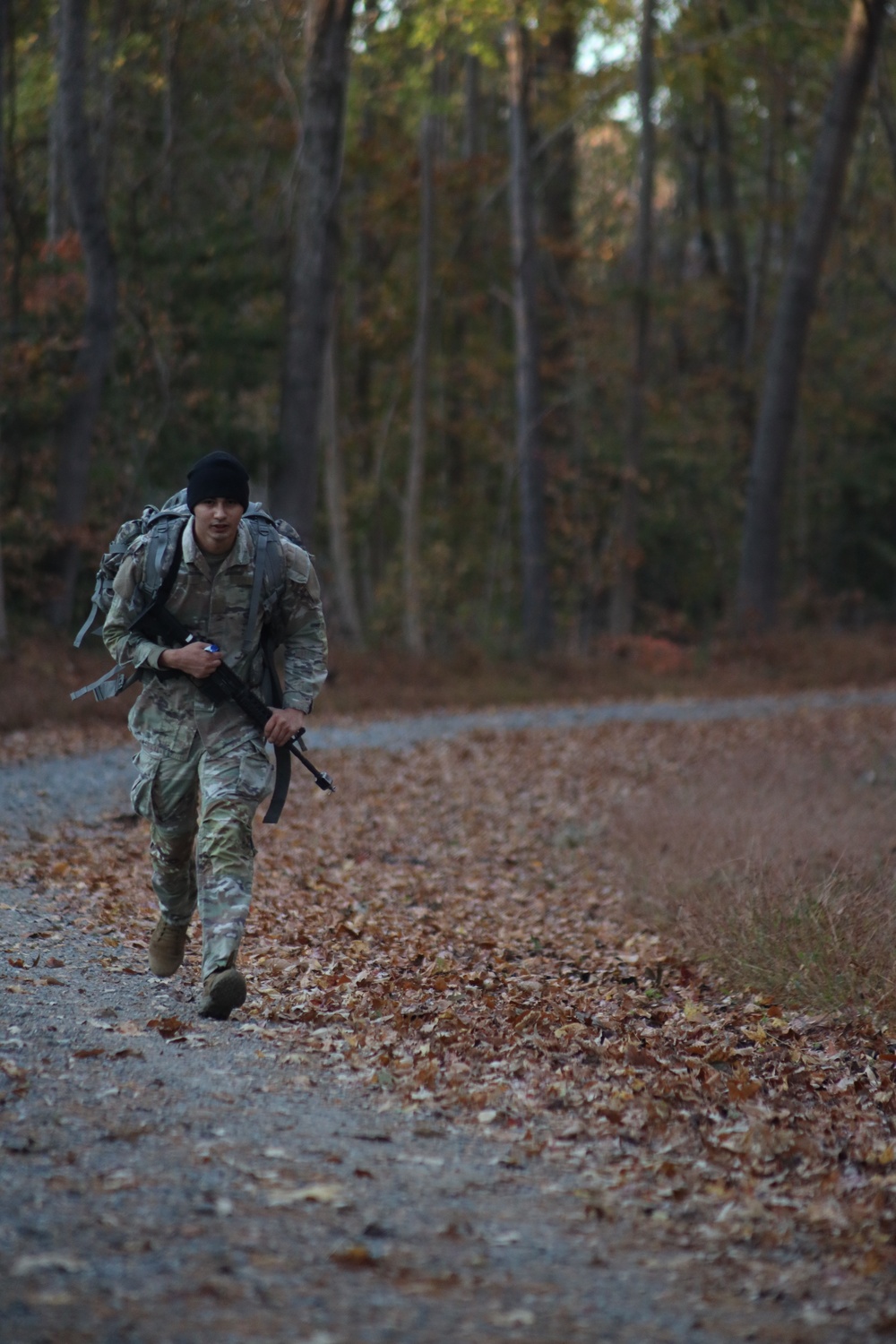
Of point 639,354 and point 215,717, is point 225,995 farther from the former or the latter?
point 639,354

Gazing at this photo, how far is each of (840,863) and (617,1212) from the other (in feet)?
15.7

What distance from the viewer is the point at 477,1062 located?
229 inches

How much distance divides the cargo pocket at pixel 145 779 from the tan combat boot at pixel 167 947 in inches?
24.3

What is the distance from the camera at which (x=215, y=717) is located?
5938 millimetres

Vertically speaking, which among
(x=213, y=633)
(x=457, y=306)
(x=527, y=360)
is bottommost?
(x=213, y=633)

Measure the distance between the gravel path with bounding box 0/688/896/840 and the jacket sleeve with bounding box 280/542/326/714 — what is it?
457cm

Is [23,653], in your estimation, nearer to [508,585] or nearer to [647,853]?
[647,853]

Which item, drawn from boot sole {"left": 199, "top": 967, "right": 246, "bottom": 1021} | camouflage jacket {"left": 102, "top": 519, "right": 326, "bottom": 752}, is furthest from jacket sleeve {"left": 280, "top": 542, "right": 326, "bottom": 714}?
boot sole {"left": 199, "top": 967, "right": 246, "bottom": 1021}

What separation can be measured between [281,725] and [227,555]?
69 cm

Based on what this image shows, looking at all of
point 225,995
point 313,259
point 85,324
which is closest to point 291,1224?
point 225,995

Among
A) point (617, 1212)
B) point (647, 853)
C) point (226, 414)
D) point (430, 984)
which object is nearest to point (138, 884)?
point (430, 984)

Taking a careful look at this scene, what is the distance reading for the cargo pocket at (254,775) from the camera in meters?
5.90

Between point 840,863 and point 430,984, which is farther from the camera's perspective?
point 840,863

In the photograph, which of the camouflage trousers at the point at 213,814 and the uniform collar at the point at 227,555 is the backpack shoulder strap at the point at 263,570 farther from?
the camouflage trousers at the point at 213,814
